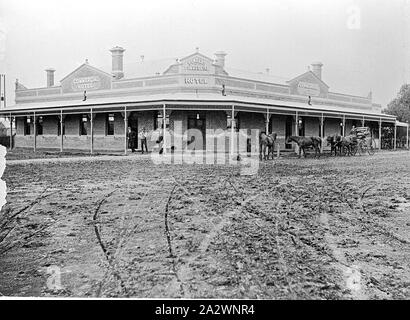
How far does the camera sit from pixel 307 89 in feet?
80.0

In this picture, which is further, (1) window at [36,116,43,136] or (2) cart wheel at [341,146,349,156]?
(1) window at [36,116,43,136]

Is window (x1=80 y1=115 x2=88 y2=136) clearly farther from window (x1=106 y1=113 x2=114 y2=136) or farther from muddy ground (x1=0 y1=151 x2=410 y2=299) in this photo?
muddy ground (x1=0 y1=151 x2=410 y2=299)

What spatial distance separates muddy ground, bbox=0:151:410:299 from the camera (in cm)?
394

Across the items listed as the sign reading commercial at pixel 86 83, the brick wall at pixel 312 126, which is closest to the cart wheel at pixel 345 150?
the brick wall at pixel 312 126

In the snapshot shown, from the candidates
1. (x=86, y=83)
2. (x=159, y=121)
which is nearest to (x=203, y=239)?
(x=159, y=121)

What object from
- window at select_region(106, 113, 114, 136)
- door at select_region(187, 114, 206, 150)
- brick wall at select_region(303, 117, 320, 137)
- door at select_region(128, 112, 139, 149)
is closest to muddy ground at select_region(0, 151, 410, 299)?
door at select_region(187, 114, 206, 150)

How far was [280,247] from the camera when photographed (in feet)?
16.0

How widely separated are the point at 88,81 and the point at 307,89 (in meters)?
11.5

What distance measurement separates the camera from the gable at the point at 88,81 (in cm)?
1991

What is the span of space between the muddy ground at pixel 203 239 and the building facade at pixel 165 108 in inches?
349

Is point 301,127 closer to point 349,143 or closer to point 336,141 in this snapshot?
point 336,141

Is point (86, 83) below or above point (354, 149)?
above

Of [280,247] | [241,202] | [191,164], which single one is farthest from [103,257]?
[191,164]
